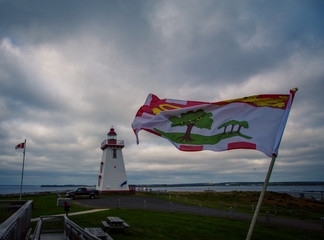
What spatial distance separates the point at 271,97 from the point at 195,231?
9160 millimetres

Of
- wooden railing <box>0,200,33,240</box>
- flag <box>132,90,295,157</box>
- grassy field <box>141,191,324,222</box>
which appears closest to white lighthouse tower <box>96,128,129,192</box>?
grassy field <box>141,191,324,222</box>

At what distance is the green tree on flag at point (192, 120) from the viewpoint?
7.95 m

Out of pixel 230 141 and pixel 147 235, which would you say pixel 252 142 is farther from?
pixel 147 235

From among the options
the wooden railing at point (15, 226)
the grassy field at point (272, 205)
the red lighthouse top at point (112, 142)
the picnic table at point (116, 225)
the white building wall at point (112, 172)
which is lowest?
the grassy field at point (272, 205)

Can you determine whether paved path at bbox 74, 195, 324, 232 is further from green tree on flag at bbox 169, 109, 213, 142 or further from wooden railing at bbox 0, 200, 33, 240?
wooden railing at bbox 0, 200, 33, 240

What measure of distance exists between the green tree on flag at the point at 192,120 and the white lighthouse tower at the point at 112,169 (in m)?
35.6

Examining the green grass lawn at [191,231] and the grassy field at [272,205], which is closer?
the green grass lawn at [191,231]

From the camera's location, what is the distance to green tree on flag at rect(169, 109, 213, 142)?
313 inches

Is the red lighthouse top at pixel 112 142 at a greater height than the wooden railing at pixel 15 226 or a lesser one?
greater

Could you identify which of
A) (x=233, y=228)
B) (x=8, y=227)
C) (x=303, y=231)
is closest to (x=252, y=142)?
(x=8, y=227)

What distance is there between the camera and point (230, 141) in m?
7.21

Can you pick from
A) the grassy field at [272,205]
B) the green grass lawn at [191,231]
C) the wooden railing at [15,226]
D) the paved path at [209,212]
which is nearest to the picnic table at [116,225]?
the green grass lawn at [191,231]

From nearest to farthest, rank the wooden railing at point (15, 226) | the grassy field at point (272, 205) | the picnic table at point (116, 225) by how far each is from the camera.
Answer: the wooden railing at point (15, 226), the picnic table at point (116, 225), the grassy field at point (272, 205)

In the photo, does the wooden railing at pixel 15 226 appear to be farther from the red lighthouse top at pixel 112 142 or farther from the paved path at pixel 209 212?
the red lighthouse top at pixel 112 142
